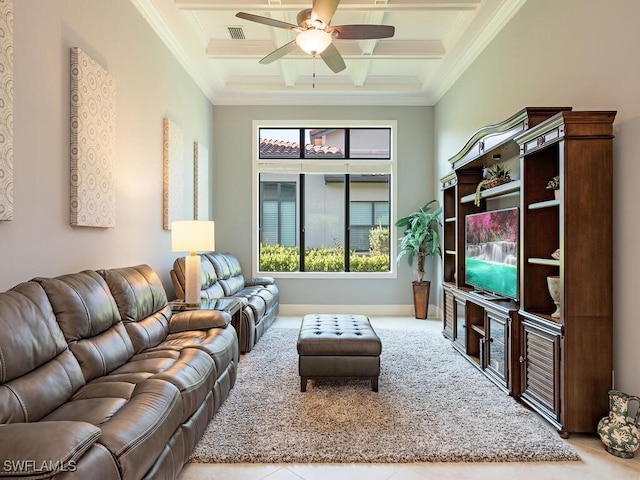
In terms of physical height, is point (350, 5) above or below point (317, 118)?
above

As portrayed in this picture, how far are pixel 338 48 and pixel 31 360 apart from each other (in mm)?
4388

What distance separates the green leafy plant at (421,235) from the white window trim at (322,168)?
32 cm

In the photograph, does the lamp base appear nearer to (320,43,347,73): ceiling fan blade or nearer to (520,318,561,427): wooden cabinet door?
(320,43,347,73): ceiling fan blade

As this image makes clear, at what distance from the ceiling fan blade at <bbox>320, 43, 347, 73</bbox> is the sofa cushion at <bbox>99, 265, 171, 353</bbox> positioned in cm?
238

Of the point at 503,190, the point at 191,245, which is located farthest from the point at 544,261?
the point at 191,245

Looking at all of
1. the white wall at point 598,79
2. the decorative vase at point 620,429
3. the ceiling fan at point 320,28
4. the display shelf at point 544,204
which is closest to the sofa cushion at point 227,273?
the ceiling fan at point 320,28

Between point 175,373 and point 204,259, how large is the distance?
2686 mm

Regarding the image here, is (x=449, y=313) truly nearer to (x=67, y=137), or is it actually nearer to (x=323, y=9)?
(x=323, y=9)

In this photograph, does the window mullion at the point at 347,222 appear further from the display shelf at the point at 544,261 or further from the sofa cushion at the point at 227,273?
the display shelf at the point at 544,261

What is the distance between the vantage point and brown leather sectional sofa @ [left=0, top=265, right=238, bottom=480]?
49.0 inches

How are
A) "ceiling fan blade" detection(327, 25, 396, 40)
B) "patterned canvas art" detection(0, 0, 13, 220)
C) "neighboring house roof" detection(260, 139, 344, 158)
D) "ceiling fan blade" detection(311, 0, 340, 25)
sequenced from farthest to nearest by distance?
"neighboring house roof" detection(260, 139, 344, 158)
"ceiling fan blade" detection(327, 25, 396, 40)
"ceiling fan blade" detection(311, 0, 340, 25)
"patterned canvas art" detection(0, 0, 13, 220)

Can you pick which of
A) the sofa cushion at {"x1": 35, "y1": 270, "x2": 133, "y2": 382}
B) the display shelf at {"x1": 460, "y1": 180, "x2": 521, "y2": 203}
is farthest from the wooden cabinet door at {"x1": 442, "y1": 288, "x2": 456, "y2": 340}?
the sofa cushion at {"x1": 35, "y1": 270, "x2": 133, "y2": 382}

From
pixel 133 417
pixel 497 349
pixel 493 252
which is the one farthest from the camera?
pixel 493 252

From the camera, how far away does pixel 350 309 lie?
6.39 m
